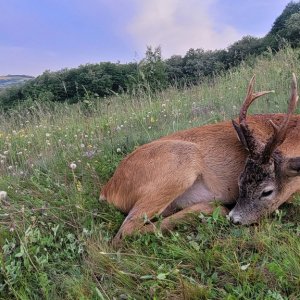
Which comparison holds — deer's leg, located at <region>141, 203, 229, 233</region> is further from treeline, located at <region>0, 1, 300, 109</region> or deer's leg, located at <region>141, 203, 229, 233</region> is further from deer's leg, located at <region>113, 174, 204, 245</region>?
treeline, located at <region>0, 1, 300, 109</region>

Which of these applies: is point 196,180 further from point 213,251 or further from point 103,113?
point 103,113

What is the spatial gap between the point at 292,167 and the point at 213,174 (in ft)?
2.61

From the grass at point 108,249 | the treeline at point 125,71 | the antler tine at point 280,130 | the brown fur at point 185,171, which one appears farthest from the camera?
the treeline at point 125,71

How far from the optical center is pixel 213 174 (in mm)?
4254

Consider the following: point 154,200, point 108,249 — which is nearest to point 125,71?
point 154,200

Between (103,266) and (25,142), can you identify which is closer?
(103,266)

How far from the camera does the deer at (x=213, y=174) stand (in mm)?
3727

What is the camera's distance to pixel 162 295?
106 inches

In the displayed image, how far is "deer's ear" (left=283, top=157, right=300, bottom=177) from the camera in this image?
3678 millimetres

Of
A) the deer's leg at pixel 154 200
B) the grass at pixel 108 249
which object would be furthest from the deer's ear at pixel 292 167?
the deer's leg at pixel 154 200

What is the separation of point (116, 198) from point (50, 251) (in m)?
0.88

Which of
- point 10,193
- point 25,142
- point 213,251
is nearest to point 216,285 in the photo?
point 213,251

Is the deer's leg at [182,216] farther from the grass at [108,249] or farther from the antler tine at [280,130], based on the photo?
the antler tine at [280,130]

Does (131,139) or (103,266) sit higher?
(131,139)
